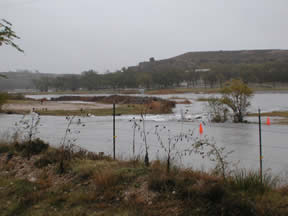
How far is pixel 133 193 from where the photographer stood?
4504 millimetres

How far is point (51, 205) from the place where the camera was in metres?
4.39

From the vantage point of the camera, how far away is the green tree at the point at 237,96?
2262cm

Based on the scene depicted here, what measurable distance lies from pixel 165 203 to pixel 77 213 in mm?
1248

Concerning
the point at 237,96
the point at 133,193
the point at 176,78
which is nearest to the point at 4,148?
the point at 133,193

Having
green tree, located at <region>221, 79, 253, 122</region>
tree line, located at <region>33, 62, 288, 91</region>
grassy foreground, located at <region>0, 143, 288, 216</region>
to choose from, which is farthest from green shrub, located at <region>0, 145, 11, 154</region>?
tree line, located at <region>33, 62, 288, 91</region>

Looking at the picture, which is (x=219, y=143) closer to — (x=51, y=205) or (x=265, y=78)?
(x=51, y=205)

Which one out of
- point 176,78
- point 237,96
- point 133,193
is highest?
point 176,78

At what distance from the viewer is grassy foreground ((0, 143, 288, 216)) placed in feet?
12.3

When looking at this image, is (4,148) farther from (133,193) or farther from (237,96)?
(237,96)

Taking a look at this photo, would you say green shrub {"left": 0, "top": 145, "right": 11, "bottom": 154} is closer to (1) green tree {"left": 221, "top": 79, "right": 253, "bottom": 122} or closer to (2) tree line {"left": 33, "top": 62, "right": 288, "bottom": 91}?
(1) green tree {"left": 221, "top": 79, "right": 253, "bottom": 122}

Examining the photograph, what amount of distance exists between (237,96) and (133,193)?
65.8ft

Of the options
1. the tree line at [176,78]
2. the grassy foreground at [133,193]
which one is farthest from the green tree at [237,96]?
the tree line at [176,78]

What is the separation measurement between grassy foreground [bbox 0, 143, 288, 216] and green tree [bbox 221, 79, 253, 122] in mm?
18530

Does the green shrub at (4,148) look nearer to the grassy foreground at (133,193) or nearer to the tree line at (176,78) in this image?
the grassy foreground at (133,193)
